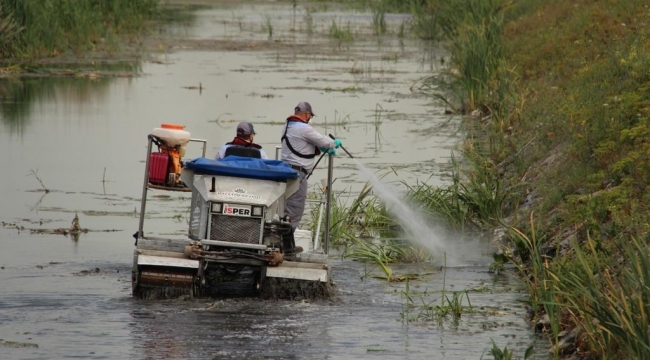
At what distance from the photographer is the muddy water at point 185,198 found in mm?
9938

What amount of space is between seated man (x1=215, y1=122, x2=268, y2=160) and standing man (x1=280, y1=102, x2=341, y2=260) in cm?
58

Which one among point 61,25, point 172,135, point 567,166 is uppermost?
point 61,25

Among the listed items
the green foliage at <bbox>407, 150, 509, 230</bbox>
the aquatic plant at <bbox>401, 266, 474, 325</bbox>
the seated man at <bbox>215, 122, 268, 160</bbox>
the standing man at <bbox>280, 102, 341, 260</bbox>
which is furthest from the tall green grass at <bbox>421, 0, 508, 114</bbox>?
the aquatic plant at <bbox>401, 266, 474, 325</bbox>

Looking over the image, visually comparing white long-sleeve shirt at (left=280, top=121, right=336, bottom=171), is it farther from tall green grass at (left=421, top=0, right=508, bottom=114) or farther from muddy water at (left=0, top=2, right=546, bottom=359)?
tall green grass at (left=421, top=0, right=508, bottom=114)

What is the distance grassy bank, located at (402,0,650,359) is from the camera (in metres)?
8.87

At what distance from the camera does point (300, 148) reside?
12.1m

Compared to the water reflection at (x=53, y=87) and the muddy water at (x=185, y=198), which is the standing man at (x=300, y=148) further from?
the water reflection at (x=53, y=87)

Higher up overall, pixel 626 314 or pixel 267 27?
pixel 267 27

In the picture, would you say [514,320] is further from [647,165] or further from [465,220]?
[465,220]

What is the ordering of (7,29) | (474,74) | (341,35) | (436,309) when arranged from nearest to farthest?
(436,309), (474,74), (7,29), (341,35)

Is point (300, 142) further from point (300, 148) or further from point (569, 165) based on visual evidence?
point (569, 165)

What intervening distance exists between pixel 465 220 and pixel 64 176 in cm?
599

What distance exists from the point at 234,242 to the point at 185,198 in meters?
5.98

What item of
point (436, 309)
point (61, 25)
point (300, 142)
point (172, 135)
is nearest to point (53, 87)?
point (61, 25)
